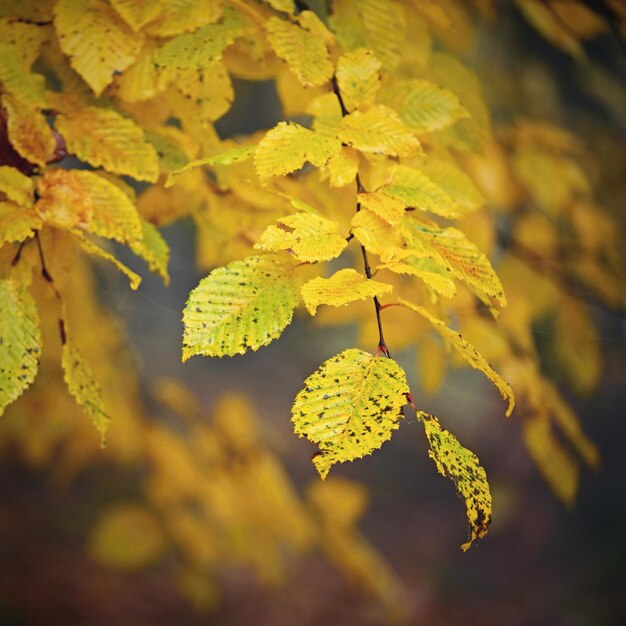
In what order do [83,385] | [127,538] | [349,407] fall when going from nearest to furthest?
[349,407] → [83,385] → [127,538]

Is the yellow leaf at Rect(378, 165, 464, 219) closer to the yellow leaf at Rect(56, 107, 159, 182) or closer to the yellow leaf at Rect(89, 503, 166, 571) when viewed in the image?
the yellow leaf at Rect(56, 107, 159, 182)

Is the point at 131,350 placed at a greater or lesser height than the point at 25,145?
lesser

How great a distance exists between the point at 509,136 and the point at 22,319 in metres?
0.52

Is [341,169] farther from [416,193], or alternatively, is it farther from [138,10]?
[138,10]

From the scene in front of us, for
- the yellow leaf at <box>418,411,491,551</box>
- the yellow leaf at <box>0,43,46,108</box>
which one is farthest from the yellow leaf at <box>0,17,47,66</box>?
the yellow leaf at <box>418,411,491,551</box>

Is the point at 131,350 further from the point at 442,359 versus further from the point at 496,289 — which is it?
the point at 496,289

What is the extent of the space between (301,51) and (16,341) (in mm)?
249

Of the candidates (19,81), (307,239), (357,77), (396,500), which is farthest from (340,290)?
(396,500)

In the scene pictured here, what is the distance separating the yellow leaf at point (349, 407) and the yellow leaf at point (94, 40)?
248mm

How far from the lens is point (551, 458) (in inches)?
29.7

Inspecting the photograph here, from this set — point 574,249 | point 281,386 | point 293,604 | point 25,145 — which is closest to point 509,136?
point 574,249

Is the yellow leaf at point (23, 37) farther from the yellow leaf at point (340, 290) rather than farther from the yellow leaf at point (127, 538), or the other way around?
the yellow leaf at point (127, 538)

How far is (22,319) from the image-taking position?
0.37 m

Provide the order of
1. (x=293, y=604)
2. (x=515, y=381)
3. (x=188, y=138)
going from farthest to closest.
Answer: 1. (x=293, y=604)
2. (x=515, y=381)
3. (x=188, y=138)
